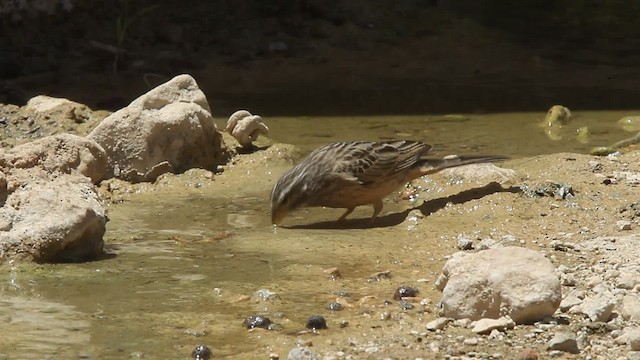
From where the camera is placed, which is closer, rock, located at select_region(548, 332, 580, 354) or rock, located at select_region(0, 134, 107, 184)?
rock, located at select_region(548, 332, 580, 354)

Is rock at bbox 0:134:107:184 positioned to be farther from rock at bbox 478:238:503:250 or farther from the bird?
rock at bbox 478:238:503:250

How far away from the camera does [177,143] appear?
8.19 m

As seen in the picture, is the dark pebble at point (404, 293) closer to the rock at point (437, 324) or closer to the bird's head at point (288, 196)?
the rock at point (437, 324)

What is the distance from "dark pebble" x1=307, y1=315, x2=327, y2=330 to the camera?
529cm

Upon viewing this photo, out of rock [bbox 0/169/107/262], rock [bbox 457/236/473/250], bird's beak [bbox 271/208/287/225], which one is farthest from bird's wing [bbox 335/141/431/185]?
A: rock [bbox 0/169/107/262]

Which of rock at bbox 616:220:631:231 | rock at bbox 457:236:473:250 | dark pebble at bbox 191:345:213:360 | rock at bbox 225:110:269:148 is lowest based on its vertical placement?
dark pebble at bbox 191:345:213:360

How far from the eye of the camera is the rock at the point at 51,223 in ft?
20.3

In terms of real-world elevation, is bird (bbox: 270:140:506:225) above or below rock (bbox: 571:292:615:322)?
above

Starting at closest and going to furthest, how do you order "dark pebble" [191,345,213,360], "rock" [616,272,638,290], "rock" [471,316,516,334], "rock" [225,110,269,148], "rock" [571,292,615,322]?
"dark pebble" [191,345,213,360], "rock" [471,316,516,334], "rock" [571,292,615,322], "rock" [616,272,638,290], "rock" [225,110,269,148]

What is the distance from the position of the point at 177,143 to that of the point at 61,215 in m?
2.02

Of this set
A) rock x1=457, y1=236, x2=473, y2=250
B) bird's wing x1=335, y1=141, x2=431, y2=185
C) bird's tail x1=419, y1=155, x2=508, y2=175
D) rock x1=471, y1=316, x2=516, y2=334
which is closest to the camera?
rock x1=471, y1=316, x2=516, y2=334

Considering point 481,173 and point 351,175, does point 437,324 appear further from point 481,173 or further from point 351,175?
point 481,173

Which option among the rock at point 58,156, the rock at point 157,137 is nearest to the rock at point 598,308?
the rock at point 58,156

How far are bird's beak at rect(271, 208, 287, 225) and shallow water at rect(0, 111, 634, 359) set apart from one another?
56mm
